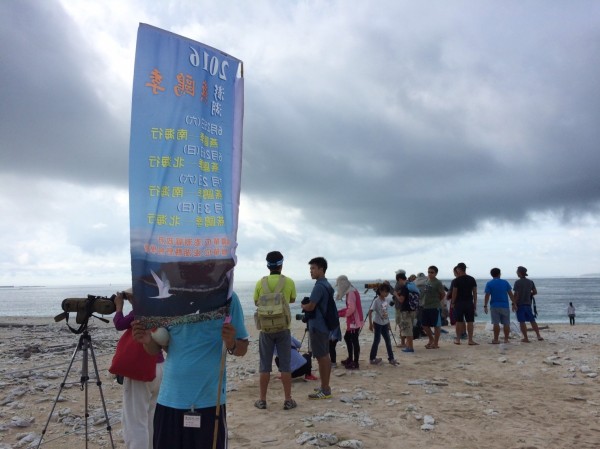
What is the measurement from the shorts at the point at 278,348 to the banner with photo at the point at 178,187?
3.51 metres

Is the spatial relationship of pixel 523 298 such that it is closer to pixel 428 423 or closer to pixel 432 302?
pixel 432 302

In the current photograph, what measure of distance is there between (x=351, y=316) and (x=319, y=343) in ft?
7.26

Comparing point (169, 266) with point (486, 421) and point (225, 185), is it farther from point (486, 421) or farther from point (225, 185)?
point (486, 421)

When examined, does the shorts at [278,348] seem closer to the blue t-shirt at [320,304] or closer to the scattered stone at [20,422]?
the blue t-shirt at [320,304]

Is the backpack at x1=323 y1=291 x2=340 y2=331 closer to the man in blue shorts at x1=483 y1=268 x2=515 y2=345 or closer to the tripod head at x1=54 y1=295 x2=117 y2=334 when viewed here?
the tripod head at x1=54 y1=295 x2=117 y2=334

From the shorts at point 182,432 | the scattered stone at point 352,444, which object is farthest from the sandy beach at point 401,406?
the shorts at point 182,432

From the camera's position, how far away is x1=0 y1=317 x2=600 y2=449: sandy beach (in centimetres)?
503

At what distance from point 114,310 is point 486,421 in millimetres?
5106

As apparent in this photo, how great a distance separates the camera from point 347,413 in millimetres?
5969

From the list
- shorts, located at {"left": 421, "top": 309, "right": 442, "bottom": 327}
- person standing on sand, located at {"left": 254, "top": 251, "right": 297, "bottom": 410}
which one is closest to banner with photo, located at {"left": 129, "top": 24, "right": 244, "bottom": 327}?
person standing on sand, located at {"left": 254, "top": 251, "right": 297, "bottom": 410}

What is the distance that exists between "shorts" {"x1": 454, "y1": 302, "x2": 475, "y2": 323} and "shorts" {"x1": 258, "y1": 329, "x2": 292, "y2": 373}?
23.3ft

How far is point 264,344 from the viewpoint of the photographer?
621 centimetres

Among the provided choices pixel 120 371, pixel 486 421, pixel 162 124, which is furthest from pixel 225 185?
pixel 486 421

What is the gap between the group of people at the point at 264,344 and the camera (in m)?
2.74
